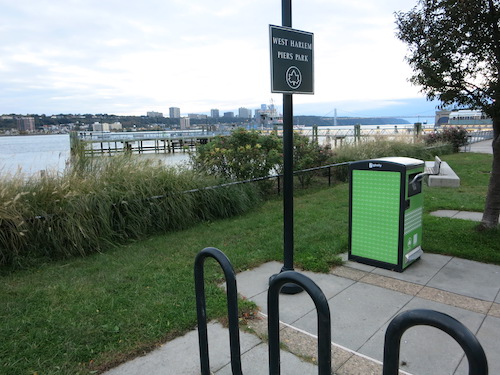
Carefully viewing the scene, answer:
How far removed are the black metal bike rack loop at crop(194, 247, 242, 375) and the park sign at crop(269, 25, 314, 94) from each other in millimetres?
1817

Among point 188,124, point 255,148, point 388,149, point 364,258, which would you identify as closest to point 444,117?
point 188,124

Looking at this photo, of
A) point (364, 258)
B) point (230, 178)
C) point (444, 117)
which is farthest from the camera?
point (444, 117)

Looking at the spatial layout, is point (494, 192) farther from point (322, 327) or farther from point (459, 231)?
point (322, 327)

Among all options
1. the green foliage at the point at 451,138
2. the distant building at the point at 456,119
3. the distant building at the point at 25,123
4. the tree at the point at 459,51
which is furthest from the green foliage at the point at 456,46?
the distant building at the point at 456,119

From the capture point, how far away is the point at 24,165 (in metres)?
6.67

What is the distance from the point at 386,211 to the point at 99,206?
14.3 feet

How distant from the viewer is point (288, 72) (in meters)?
3.72

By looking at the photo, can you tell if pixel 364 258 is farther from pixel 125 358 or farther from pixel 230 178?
pixel 230 178

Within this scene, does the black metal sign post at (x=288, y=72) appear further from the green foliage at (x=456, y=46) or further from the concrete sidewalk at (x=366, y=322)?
the green foliage at (x=456, y=46)

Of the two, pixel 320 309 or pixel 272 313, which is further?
pixel 272 313

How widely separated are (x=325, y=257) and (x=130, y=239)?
3.26 meters

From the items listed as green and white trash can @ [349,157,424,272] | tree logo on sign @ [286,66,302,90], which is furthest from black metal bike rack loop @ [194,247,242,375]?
green and white trash can @ [349,157,424,272]

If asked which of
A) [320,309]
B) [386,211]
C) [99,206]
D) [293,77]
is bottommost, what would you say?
[99,206]

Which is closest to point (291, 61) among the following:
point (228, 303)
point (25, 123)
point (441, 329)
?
point (228, 303)
